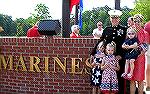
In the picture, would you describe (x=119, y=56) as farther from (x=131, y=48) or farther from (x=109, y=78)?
(x=109, y=78)

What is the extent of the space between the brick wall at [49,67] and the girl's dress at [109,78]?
24.7 inches

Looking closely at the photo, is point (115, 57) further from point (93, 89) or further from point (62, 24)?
point (62, 24)

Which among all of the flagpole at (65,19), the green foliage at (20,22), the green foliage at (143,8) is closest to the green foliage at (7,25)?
the green foliage at (20,22)

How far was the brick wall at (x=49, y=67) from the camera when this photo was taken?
714 centimetres

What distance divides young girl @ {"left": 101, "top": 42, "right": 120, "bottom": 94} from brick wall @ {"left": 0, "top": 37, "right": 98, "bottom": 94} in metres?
0.61

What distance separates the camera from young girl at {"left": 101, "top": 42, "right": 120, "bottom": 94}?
21.3 ft

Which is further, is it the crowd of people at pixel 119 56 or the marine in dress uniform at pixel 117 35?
the marine in dress uniform at pixel 117 35

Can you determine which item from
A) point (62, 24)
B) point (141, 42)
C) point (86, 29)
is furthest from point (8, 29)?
point (141, 42)

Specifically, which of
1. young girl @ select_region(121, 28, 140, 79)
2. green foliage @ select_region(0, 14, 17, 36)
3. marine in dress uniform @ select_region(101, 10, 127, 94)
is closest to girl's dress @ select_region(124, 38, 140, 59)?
young girl @ select_region(121, 28, 140, 79)

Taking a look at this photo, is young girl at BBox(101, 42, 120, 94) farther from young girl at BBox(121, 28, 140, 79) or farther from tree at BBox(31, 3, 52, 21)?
tree at BBox(31, 3, 52, 21)

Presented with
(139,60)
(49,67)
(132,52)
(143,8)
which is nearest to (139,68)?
(139,60)

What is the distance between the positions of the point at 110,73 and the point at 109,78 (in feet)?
0.28

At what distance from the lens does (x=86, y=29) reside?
2530 centimetres

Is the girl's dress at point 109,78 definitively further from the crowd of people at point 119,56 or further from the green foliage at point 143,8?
the green foliage at point 143,8
